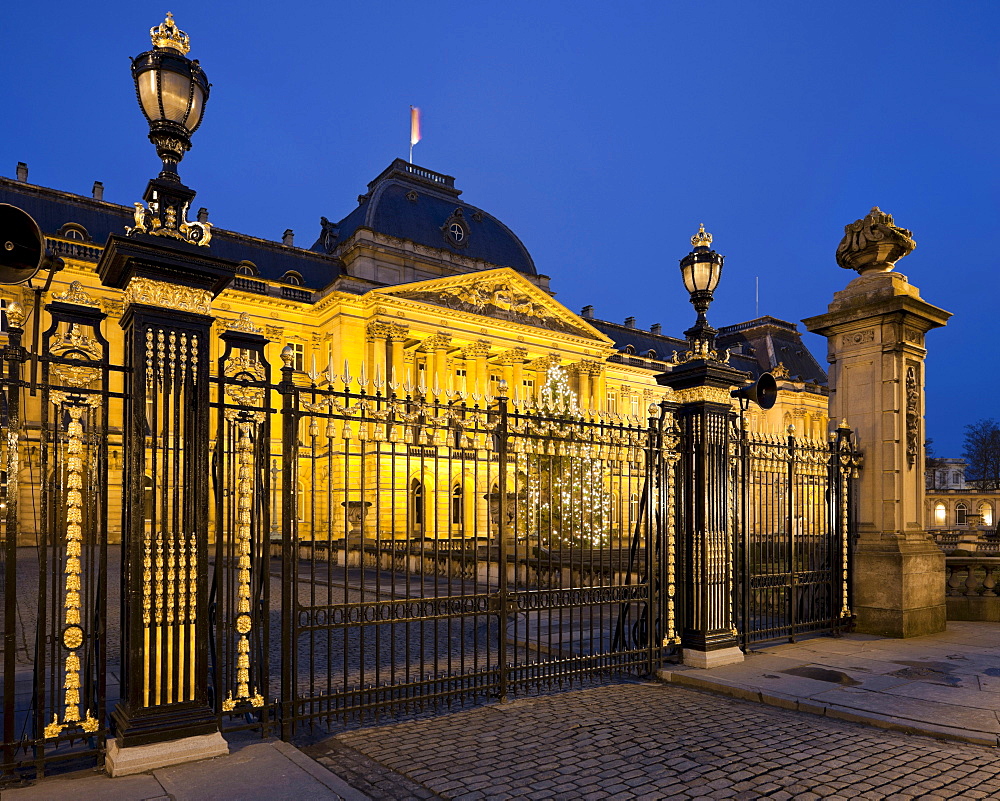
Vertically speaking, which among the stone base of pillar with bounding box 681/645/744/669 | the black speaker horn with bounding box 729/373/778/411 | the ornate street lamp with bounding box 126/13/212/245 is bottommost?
the stone base of pillar with bounding box 681/645/744/669

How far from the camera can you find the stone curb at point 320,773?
15.0 ft

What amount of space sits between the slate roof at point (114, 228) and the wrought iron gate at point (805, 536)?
2853cm

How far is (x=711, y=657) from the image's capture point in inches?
330

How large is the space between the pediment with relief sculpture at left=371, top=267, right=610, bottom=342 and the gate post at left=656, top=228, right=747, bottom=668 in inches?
1374

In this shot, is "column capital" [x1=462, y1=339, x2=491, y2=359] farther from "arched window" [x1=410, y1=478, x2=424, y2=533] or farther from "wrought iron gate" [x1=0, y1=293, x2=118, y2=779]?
"wrought iron gate" [x1=0, y1=293, x2=118, y2=779]

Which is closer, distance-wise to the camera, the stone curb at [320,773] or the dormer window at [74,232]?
the stone curb at [320,773]

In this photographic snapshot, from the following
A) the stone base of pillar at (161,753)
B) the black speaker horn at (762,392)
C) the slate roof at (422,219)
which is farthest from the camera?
the slate roof at (422,219)

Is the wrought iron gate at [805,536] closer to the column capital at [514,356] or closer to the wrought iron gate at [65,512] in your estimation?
the wrought iron gate at [65,512]

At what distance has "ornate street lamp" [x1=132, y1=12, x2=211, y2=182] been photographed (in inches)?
214

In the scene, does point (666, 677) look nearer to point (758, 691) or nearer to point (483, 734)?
point (758, 691)

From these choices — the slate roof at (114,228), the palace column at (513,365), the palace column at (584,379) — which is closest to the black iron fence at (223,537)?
the slate roof at (114,228)

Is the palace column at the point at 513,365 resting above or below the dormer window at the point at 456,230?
below

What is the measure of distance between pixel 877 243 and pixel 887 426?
2.77 meters

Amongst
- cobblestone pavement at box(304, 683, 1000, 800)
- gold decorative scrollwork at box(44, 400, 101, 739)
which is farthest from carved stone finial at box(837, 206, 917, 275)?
gold decorative scrollwork at box(44, 400, 101, 739)
